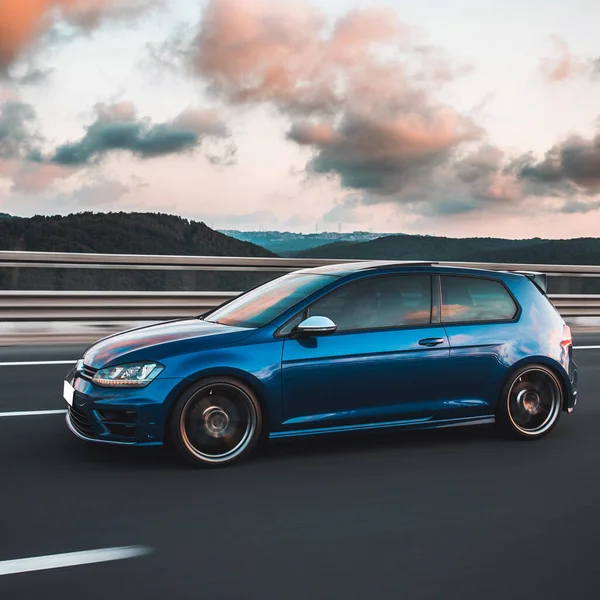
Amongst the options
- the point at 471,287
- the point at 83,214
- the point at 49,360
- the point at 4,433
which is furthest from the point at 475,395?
the point at 83,214

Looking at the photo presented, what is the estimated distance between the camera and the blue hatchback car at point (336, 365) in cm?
590

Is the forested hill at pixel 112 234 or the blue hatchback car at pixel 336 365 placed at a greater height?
the forested hill at pixel 112 234

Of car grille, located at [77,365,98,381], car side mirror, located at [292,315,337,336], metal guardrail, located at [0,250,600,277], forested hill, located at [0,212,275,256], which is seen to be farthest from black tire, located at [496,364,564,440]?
forested hill, located at [0,212,275,256]

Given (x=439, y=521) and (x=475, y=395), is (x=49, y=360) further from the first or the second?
(x=439, y=521)

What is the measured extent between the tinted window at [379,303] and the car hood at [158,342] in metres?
0.66

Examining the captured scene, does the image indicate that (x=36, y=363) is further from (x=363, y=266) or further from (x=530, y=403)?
(x=530, y=403)

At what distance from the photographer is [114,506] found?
516 cm

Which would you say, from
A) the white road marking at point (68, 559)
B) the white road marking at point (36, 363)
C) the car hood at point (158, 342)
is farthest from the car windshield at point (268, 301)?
the white road marking at point (36, 363)

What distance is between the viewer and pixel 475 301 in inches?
276

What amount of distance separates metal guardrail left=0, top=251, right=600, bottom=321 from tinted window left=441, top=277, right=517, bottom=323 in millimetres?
5993

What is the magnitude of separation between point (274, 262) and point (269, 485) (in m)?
9.23

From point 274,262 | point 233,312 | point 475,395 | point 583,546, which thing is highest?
point 274,262

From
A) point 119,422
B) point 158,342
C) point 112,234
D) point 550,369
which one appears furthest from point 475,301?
point 112,234

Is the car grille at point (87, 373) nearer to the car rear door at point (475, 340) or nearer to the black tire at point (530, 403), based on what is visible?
the car rear door at point (475, 340)
